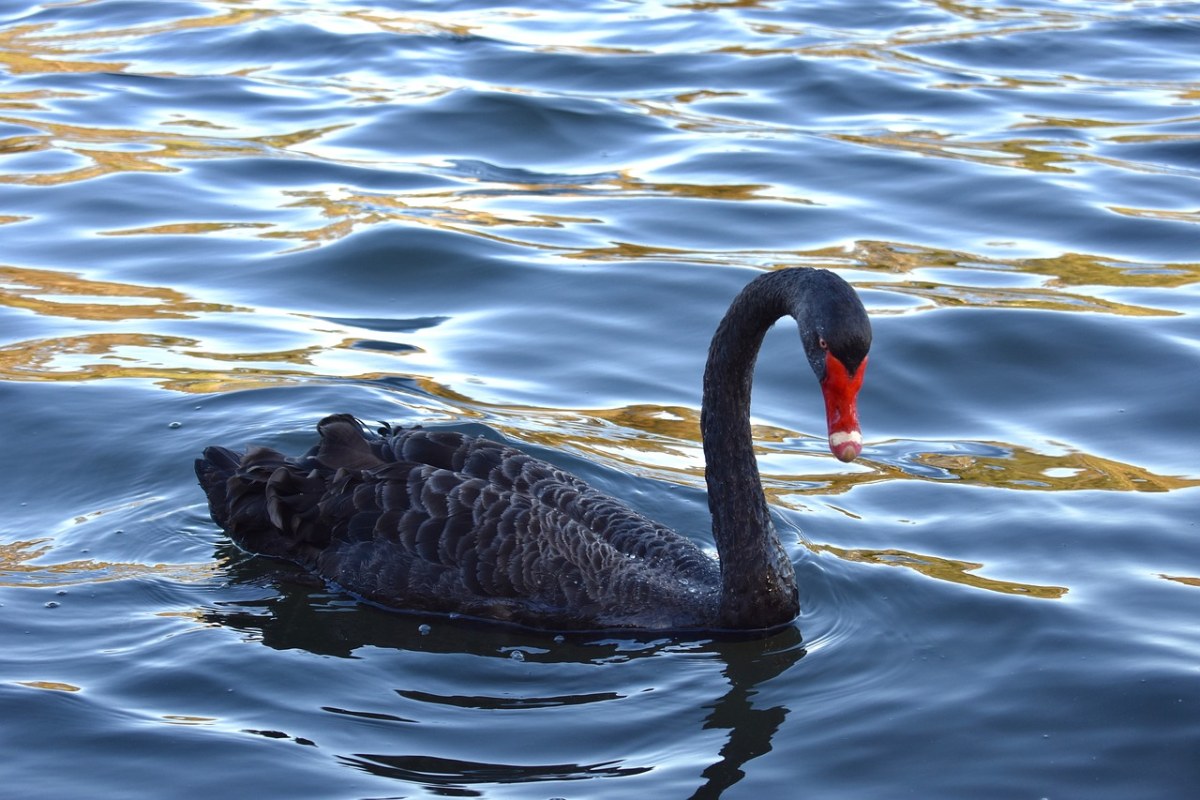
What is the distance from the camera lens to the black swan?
569 cm

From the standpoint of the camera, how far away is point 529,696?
5207mm

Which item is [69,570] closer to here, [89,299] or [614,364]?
[614,364]

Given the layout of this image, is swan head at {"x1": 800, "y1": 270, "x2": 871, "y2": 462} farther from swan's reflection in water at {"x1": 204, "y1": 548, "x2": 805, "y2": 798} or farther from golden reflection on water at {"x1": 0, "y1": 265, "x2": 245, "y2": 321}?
golden reflection on water at {"x1": 0, "y1": 265, "x2": 245, "y2": 321}

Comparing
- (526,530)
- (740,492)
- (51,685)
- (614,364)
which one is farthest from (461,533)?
(614,364)

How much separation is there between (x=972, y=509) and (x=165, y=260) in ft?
17.7

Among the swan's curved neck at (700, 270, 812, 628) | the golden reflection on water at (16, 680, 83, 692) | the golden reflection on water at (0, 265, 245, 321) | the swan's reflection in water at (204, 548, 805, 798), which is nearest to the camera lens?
the swan's reflection in water at (204, 548, 805, 798)

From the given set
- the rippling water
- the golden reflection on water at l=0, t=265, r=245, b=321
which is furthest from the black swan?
the golden reflection on water at l=0, t=265, r=245, b=321

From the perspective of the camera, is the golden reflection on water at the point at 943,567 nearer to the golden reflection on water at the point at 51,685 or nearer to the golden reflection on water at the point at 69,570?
the golden reflection on water at the point at 69,570

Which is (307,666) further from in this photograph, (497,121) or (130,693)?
(497,121)

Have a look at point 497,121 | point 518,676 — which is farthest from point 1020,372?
point 497,121

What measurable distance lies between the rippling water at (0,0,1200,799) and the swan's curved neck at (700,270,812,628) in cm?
17

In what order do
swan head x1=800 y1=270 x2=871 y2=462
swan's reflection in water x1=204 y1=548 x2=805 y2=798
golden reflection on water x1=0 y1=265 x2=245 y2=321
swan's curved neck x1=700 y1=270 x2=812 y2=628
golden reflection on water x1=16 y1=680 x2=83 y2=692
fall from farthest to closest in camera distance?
golden reflection on water x1=0 y1=265 x2=245 y2=321
swan's curved neck x1=700 y1=270 x2=812 y2=628
golden reflection on water x1=16 y1=680 x2=83 y2=692
swan head x1=800 y1=270 x2=871 y2=462
swan's reflection in water x1=204 y1=548 x2=805 y2=798

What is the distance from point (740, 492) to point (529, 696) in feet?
3.55

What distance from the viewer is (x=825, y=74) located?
14.3 meters
